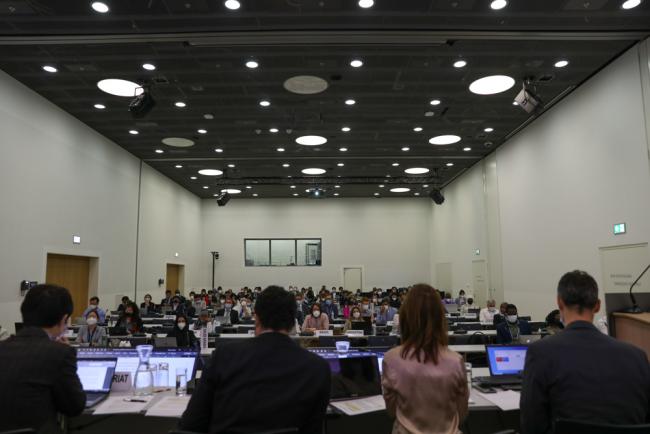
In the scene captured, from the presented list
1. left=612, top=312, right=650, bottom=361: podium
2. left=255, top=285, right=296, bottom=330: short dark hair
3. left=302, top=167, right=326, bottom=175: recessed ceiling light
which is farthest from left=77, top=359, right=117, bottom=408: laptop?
left=302, top=167, right=326, bottom=175: recessed ceiling light

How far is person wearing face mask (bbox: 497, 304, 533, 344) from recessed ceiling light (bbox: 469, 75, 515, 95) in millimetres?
4087

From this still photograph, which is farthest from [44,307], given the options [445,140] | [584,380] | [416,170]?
[416,170]

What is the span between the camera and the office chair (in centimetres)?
192

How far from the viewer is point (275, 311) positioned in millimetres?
2160

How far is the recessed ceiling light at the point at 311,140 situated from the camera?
1252cm

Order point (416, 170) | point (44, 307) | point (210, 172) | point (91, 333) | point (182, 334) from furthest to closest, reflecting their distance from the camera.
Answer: point (416, 170), point (210, 172), point (182, 334), point (91, 333), point (44, 307)

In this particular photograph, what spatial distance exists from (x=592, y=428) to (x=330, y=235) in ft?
66.9

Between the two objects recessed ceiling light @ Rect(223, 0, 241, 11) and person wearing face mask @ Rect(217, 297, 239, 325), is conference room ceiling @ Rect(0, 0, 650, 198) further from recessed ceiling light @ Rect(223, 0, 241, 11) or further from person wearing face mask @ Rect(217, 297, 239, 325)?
person wearing face mask @ Rect(217, 297, 239, 325)

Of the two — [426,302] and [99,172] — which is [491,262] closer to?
[99,172]

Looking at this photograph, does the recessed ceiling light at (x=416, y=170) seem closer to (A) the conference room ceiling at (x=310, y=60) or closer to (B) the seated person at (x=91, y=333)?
(A) the conference room ceiling at (x=310, y=60)

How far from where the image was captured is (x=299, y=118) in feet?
36.1

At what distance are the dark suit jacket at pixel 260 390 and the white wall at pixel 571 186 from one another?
24.6ft

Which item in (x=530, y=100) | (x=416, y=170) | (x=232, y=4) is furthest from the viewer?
(x=416, y=170)

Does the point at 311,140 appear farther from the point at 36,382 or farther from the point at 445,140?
the point at 36,382
